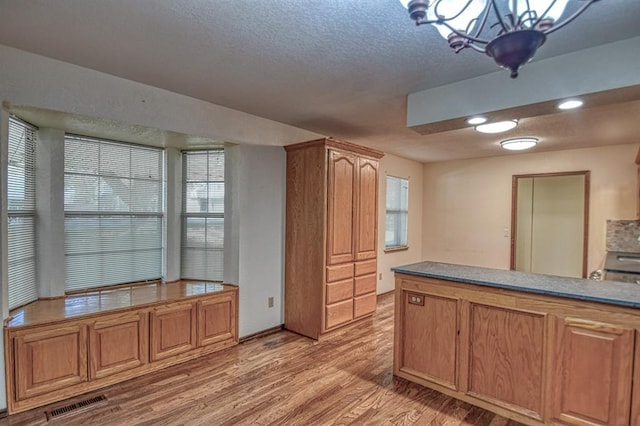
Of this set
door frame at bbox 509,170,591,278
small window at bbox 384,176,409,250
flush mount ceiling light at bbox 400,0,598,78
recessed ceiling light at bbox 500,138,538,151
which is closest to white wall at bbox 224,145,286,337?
small window at bbox 384,176,409,250

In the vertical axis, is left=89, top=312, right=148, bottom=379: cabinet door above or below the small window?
below

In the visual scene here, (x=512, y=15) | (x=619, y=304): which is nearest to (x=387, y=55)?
(x=512, y=15)

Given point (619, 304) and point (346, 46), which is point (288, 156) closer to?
point (346, 46)

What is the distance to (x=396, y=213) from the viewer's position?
6219 millimetres

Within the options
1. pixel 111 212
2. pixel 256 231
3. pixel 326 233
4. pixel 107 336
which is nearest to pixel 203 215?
pixel 256 231

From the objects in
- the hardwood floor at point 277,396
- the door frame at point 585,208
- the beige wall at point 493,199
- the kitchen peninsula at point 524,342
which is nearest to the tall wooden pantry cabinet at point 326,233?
the hardwood floor at point 277,396

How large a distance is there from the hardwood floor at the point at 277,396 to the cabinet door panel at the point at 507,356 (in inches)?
7.1

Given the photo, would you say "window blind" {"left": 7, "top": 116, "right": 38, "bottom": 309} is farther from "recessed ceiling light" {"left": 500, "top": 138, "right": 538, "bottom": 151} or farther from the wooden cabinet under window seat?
"recessed ceiling light" {"left": 500, "top": 138, "right": 538, "bottom": 151}

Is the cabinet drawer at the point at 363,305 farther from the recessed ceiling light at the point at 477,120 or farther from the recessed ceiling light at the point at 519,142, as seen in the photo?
the recessed ceiling light at the point at 519,142

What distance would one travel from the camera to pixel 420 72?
8.35 ft

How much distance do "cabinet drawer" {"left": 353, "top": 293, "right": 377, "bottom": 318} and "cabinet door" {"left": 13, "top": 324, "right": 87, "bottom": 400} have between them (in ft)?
9.07

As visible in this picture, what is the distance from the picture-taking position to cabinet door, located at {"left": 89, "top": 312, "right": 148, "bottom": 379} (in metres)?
2.65

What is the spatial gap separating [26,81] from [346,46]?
2178 millimetres

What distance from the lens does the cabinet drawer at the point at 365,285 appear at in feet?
13.8
